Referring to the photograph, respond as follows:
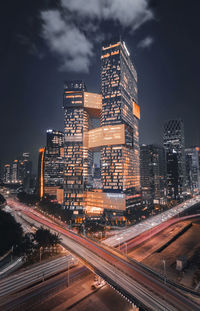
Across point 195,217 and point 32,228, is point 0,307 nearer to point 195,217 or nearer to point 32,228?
point 32,228

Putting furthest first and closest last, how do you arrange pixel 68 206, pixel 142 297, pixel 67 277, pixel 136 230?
pixel 68 206, pixel 136 230, pixel 67 277, pixel 142 297

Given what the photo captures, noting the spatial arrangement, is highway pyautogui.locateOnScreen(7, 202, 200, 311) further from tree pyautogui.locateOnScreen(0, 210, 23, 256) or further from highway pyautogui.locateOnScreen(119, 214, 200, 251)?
tree pyautogui.locateOnScreen(0, 210, 23, 256)

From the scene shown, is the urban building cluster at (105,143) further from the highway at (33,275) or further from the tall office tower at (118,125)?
the highway at (33,275)

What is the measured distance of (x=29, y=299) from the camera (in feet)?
136

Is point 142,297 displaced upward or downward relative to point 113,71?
downward

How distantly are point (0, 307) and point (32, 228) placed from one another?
6582cm

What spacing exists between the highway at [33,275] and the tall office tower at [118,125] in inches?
3349

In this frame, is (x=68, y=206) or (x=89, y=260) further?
(x=68, y=206)

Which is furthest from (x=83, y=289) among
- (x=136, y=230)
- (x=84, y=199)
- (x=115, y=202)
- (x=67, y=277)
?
(x=84, y=199)

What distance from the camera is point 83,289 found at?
46500 millimetres

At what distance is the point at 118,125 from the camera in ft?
504

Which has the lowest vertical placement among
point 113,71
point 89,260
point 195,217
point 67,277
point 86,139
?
point 195,217

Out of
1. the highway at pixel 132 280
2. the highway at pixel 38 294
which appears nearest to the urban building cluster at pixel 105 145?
the highway at pixel 132 280

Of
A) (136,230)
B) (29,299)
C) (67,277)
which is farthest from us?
(136,230)
